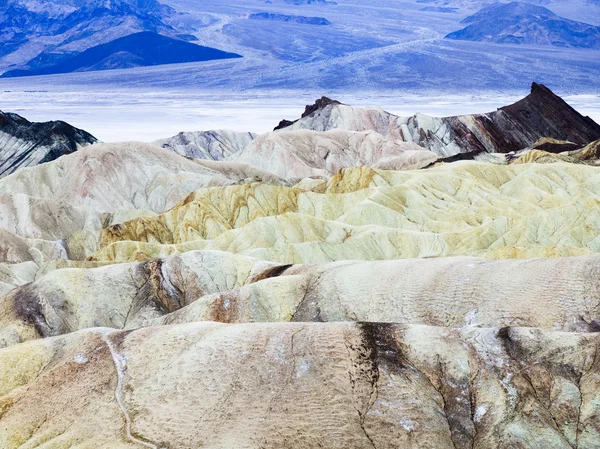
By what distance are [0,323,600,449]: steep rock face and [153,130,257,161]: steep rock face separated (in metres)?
113

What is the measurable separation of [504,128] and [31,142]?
8457 centimetres

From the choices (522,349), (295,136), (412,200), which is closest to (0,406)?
(522,349)

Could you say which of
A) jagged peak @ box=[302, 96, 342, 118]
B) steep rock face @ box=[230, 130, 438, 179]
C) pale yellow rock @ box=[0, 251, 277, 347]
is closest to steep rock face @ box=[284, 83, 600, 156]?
steep rock face @ box=[230, 130, 438, 179]

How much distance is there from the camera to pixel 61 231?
7888 cm

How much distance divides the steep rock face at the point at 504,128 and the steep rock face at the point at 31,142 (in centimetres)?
6125

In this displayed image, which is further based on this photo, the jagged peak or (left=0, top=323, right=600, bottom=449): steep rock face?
the jagged peak

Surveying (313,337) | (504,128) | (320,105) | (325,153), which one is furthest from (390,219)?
(320,105)

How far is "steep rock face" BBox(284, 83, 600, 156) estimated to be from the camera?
5108 inches

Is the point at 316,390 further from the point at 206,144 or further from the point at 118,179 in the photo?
the point at 206,144

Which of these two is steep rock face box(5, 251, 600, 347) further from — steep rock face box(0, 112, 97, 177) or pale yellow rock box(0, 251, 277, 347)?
steep rock face box(0, 112, 97, 177)

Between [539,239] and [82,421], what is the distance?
141 feet

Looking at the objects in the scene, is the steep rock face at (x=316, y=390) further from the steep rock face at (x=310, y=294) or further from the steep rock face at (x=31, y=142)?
the steep rock face at (x=31, y=142)

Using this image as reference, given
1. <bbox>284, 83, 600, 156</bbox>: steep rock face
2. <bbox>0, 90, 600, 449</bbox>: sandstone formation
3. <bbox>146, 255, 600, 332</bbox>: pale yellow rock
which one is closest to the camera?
<bbox>0, 90, 600, 449</bbox>: sandstone formation

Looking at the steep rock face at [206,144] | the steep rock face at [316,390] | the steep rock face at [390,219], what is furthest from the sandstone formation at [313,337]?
the steep rock face at [206,144]
